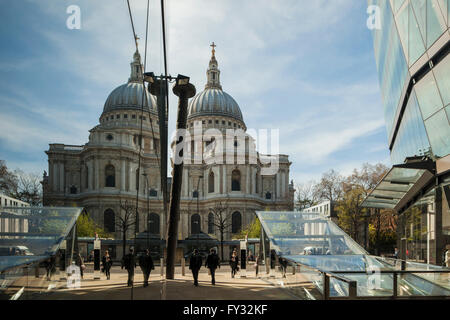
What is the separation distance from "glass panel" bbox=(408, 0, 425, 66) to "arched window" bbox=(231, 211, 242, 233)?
5159cm

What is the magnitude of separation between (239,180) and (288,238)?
53895 mm

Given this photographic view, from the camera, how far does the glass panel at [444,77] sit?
13.1 meters

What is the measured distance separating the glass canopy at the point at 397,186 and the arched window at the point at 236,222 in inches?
1691

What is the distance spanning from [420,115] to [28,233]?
16211 mm

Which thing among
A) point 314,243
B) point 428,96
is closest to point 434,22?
point 428,96

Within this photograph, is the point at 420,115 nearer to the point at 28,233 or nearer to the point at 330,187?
the point at 28,233

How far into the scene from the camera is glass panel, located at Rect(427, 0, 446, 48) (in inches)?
500

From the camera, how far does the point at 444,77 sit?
13.5 m

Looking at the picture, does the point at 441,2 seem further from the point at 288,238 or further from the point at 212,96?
the point at 212,96

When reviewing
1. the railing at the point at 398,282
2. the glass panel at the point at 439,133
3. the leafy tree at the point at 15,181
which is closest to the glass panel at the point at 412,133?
the glass panel at the point at 439,133

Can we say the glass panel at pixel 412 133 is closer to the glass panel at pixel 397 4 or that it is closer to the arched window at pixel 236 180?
the glass panel at pixel 397 4

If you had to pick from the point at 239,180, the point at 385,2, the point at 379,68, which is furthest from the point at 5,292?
the point at 239,180

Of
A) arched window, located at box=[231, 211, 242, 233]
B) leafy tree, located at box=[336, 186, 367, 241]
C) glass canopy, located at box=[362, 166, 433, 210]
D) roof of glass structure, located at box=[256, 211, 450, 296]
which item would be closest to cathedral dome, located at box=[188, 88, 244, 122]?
arched window, located at box=[231, 211, 242, 233]

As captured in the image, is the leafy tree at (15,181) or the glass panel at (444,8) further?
the glass panel at (444,8)
